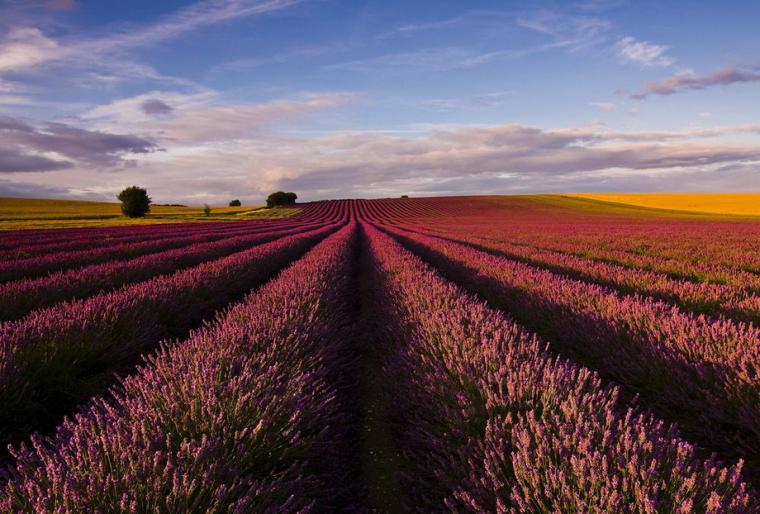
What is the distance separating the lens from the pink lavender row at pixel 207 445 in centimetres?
154

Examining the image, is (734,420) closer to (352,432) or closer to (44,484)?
(352,432)

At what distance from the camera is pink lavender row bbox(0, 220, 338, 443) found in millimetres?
3172

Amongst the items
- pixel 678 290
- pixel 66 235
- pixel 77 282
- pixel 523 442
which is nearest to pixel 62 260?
pixel 77 282

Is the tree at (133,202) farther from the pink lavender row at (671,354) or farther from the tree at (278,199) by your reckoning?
the pink lavender row at (671,354)

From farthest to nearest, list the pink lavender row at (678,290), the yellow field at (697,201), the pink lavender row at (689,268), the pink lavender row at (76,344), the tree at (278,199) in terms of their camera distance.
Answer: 1. the tree at (278,199)
2. the yellow field at (697,201)
3. the pink lavender row at (689,268)
4. the pink lavender row at (678,290)
5. the pink lavender row at (76,344)

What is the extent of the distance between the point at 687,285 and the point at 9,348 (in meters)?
8.01

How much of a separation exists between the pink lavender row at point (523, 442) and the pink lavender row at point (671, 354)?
0.91ft

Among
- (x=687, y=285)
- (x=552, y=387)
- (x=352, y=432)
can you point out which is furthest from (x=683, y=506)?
(x=687, y=285)

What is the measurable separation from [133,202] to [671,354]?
5837 cm

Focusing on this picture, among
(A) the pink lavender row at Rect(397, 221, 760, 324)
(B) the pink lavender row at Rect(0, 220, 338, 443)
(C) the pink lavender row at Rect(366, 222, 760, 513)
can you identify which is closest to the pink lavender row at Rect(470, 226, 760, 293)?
(A) the pink lavender row at Rect(397, 221, 760, 324)

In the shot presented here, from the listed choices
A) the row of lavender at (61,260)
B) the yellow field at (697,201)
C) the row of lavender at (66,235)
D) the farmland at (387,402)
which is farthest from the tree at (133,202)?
the yellow field at (697,201)

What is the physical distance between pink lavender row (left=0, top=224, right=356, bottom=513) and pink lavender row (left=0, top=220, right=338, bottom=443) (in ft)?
3.04

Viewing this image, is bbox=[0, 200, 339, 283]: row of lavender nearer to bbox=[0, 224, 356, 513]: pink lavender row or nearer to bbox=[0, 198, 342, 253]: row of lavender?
bbox=[0, 198, 342, 253]: row of lavender

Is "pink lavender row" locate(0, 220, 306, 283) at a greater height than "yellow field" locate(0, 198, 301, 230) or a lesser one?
lesser
